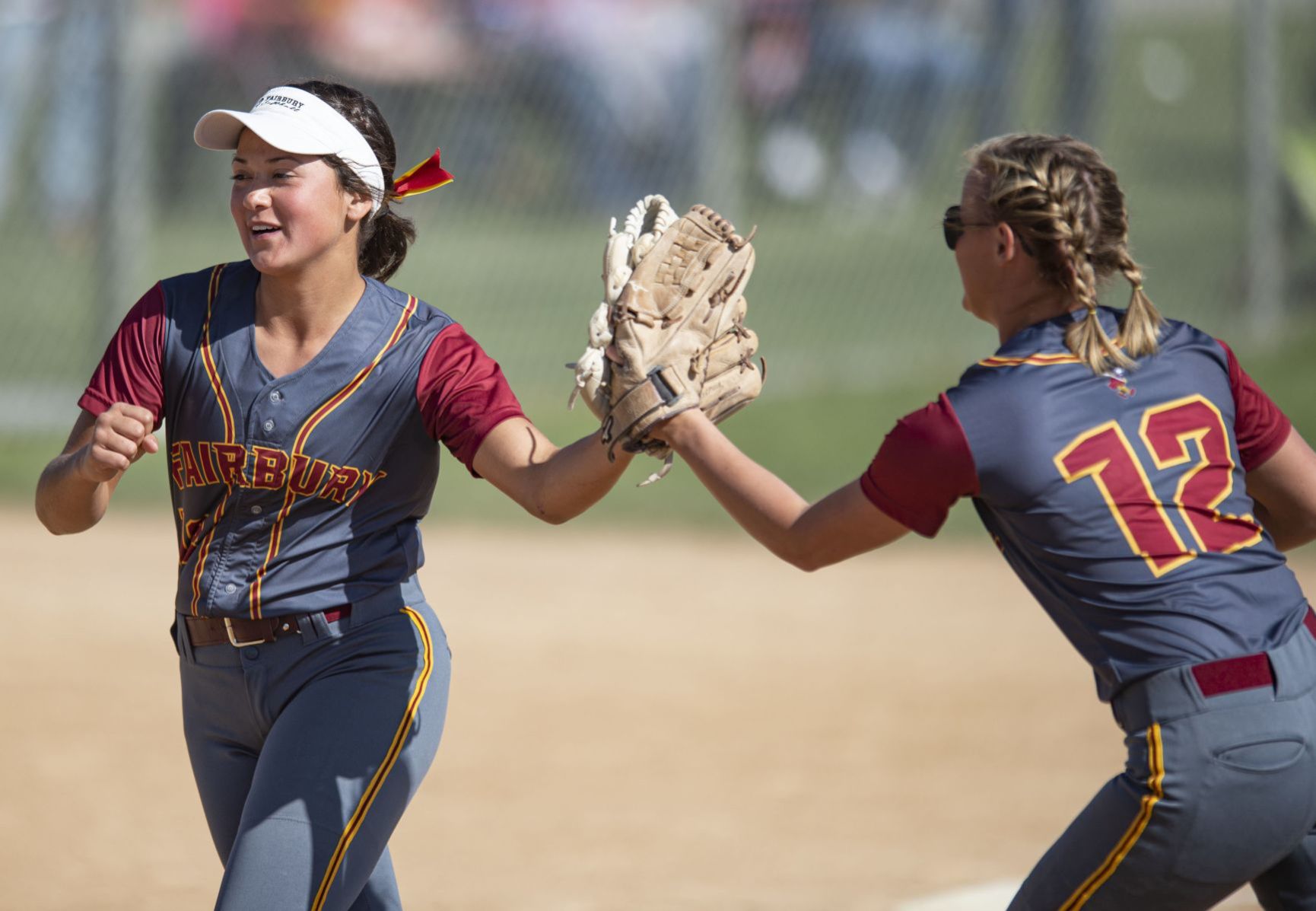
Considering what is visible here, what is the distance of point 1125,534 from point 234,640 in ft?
4.95

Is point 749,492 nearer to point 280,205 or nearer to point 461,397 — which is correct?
point 461,397

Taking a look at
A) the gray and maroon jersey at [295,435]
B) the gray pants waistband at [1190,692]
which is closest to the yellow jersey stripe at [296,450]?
the gray and maroon jersey at [295,435]

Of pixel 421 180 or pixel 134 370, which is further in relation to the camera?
pixel 421 180

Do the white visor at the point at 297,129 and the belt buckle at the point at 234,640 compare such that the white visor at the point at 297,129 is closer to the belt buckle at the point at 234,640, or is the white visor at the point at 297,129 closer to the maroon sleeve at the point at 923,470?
the belt buckle at the point at 234,640

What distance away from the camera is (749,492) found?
2551 mm

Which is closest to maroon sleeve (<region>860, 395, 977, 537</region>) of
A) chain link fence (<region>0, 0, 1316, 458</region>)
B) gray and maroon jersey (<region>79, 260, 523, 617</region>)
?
gray and maroon jersey (<region>79, 260, 523, 617</region>)

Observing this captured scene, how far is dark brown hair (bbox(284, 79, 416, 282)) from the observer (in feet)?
9.49

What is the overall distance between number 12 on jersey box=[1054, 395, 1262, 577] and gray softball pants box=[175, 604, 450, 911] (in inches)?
47.0

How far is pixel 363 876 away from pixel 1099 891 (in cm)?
119

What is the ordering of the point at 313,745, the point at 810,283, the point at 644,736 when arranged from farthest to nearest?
the point at 810,283 → the point at 644,736 → the point at 313,745

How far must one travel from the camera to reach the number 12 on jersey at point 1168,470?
7.80 feet

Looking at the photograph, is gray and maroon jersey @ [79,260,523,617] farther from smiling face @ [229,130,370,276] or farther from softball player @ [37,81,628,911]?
smiling face @ [229,130,370,276]

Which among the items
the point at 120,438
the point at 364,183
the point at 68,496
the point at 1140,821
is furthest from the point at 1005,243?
the point at 68,496

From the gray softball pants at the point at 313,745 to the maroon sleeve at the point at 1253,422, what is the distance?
145 centimetres
